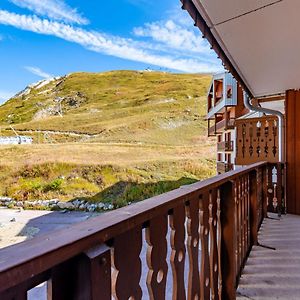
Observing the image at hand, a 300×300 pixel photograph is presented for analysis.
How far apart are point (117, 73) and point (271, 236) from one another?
6282 centimetres

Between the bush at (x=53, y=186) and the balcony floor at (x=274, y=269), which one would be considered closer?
the balcony floor at (x=274, y=269)

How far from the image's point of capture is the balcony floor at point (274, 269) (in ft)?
6.49

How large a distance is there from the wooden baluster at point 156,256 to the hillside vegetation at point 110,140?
1076 cm

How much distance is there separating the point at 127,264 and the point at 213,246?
0.88 meters

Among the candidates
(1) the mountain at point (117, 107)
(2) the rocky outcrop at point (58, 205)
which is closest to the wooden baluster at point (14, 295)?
(2) the rocky outcrop at point (58, 205)

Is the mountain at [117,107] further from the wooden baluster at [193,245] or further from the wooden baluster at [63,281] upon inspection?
the wooden baluster at [63,281]

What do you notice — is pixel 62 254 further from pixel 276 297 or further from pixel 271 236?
pixel 271 236

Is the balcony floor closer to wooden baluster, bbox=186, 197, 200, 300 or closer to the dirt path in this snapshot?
wooden baluster, bbox=186, 197, 200, 300

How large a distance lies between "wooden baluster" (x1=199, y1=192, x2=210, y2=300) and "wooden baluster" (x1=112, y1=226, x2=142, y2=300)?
0.58 m

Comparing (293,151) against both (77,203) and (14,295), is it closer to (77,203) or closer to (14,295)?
(14,295)

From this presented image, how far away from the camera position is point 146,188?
13023 mm

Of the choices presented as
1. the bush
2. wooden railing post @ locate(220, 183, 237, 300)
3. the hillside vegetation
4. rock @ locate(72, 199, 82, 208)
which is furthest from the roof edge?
the bush

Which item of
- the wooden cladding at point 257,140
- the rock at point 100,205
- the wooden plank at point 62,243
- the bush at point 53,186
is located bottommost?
the rock at point 100,205

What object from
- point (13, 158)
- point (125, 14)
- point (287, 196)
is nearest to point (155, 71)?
point (125, 14)
